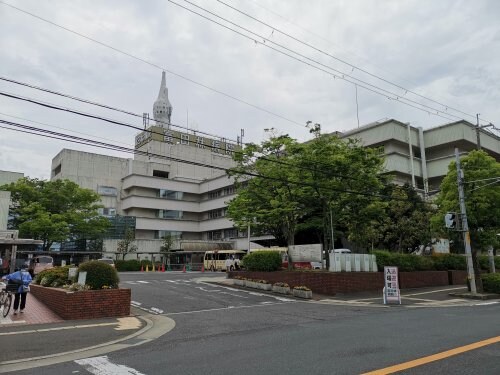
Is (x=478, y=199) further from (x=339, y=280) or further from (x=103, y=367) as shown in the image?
(x=103, y=367)

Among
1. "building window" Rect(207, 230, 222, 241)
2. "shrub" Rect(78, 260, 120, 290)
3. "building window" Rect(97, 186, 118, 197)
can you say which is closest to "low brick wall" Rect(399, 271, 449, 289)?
"shrub" Rect(78, 260, 120, 290)

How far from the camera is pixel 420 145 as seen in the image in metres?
51.6

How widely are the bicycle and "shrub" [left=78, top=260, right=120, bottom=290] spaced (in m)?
2.43

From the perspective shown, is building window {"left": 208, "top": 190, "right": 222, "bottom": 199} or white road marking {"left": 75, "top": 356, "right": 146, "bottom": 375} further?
building window {"left": 208, "top": 190, "right": 222, "bottom": 199}

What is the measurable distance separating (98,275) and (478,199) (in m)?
20.3

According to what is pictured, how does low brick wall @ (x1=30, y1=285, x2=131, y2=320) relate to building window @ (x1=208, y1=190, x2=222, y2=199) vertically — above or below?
below

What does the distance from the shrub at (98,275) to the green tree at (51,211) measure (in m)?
34.3

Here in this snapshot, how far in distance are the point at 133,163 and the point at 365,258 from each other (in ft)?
188

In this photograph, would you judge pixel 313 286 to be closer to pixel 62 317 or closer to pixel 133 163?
pixel 62 317

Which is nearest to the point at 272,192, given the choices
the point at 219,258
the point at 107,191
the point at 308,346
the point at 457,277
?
the point at 457,277

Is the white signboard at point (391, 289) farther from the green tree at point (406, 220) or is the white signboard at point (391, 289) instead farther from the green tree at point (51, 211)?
the green tree at point (51, 211)

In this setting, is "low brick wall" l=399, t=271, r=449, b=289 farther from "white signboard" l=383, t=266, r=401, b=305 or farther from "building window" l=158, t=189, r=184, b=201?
"building window" l=158, t=189, r=184, b=201

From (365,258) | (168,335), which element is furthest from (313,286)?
(168,335)

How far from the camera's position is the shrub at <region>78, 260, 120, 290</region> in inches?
600
